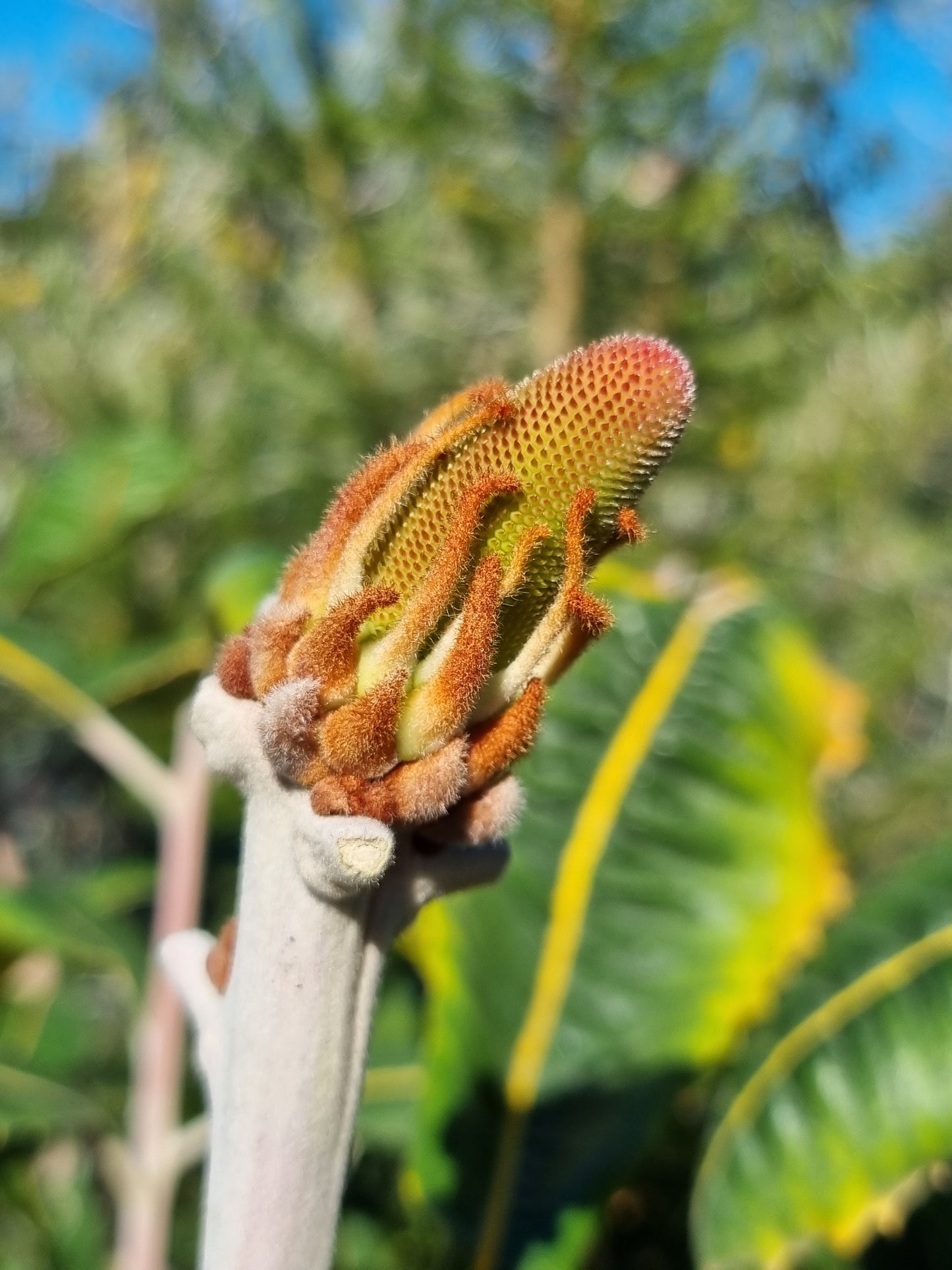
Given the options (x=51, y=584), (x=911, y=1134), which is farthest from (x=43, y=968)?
(x=911, y=1134)

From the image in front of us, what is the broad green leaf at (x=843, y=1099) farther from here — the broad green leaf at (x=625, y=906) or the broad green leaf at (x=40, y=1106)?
the broad green leaf at (x=40, y=1106)

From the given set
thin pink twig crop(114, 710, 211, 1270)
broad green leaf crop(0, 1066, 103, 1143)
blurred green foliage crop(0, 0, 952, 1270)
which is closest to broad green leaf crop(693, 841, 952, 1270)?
thin pink twig crop(114, 710, 211, 1270)

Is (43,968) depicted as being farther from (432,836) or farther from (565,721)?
(432,836)

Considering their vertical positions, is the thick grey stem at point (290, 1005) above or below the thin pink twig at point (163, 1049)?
above

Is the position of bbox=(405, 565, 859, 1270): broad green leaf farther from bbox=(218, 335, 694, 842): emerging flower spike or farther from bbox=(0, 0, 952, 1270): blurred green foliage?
bbox=(0, 0, 952, 1270): blurred green foliage

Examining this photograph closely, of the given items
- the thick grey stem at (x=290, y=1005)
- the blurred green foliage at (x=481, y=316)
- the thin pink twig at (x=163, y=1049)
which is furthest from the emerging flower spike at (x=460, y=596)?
the blurred green foliage at (x=481, y=316)

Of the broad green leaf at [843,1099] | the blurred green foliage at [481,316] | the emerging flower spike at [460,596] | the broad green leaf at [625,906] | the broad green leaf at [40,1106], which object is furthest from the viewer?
the blurred green foliage at [481,316]
